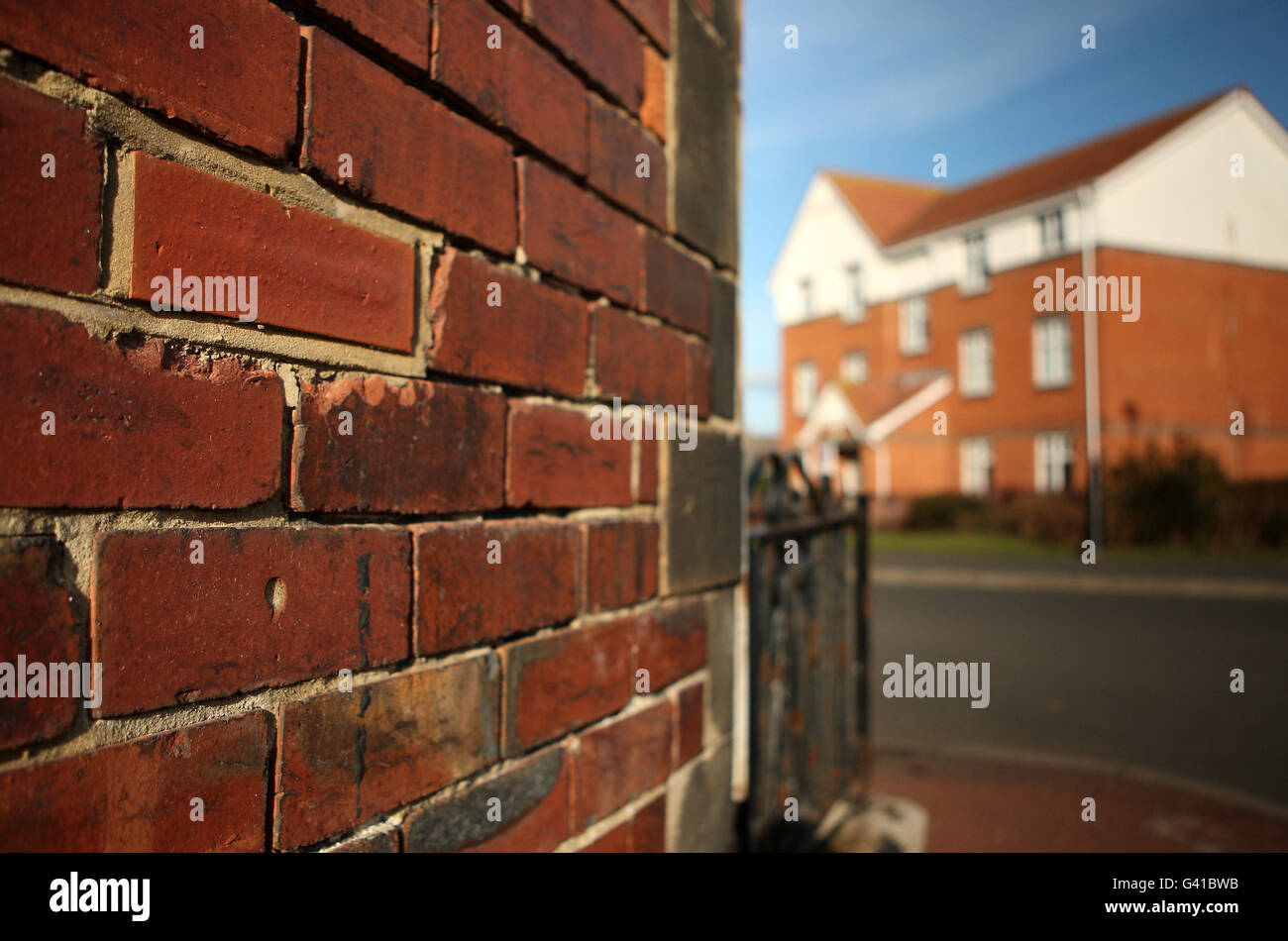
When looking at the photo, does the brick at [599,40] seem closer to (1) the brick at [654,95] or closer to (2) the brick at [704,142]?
(1) the brick at [654,95]

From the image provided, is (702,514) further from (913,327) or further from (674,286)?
(913,327)

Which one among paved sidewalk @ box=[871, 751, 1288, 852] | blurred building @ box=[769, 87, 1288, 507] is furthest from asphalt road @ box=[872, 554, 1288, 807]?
blurred building @ box=[769, 87, 1288, 507]

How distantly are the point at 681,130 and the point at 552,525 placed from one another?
741 mm

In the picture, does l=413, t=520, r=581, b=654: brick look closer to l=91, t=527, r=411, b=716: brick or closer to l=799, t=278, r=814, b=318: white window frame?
l=91, t=527, r=411, b=716: brick

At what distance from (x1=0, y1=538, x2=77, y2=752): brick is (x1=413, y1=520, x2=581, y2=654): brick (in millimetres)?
319

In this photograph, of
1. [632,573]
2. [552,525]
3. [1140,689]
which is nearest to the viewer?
[552,525]

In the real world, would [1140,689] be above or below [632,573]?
below

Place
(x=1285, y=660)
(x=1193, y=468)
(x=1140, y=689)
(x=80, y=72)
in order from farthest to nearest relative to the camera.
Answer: (x=1193, y=468) < (x=1285, y=660) < (x=1140, y=689) < (x=80, y=72)

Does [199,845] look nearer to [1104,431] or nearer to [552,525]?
[552,525]

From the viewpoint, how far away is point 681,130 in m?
1.43

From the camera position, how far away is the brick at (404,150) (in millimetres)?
755

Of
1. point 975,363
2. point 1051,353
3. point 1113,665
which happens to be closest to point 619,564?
point 1113,665
